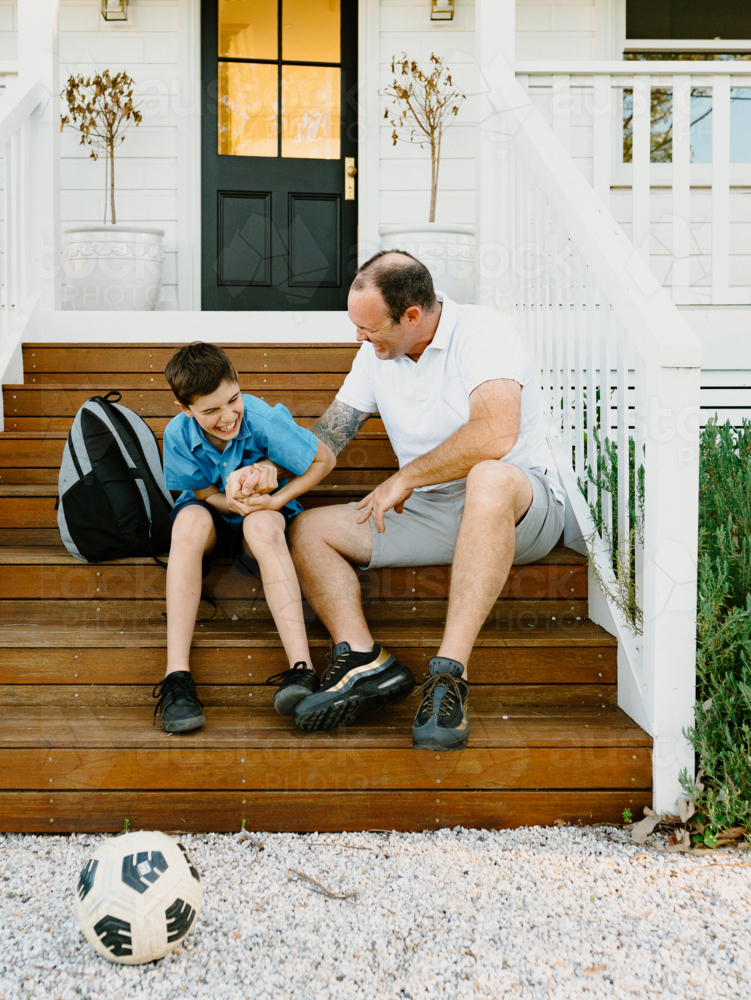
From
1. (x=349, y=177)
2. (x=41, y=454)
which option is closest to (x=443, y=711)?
(x=41, y=454)

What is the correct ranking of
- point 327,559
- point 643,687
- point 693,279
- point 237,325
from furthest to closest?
point 693,279 < point 237,325 < point 327,559 < point 643,687

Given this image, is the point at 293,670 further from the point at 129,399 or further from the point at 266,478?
the point at 129,399

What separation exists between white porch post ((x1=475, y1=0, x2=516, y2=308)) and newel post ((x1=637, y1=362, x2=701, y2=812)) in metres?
1.29

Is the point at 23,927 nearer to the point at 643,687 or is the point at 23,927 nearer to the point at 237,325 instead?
the point at 643,687

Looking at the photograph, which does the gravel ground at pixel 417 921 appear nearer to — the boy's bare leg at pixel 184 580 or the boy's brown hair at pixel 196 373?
the boy's bare leg at pixel 184 580

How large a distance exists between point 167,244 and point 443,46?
1842 mm

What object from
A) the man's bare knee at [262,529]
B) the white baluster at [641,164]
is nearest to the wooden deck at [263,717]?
the man's bare knee at [262,529]

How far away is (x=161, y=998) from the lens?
113cm

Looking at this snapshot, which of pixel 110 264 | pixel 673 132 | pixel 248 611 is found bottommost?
pixel 248 611

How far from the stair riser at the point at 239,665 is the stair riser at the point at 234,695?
0.03 ft

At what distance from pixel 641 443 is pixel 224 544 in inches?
39.6

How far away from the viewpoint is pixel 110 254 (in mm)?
3762

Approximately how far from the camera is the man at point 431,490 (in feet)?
5.35

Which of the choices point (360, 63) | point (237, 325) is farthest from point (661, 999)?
point (360, 63)
